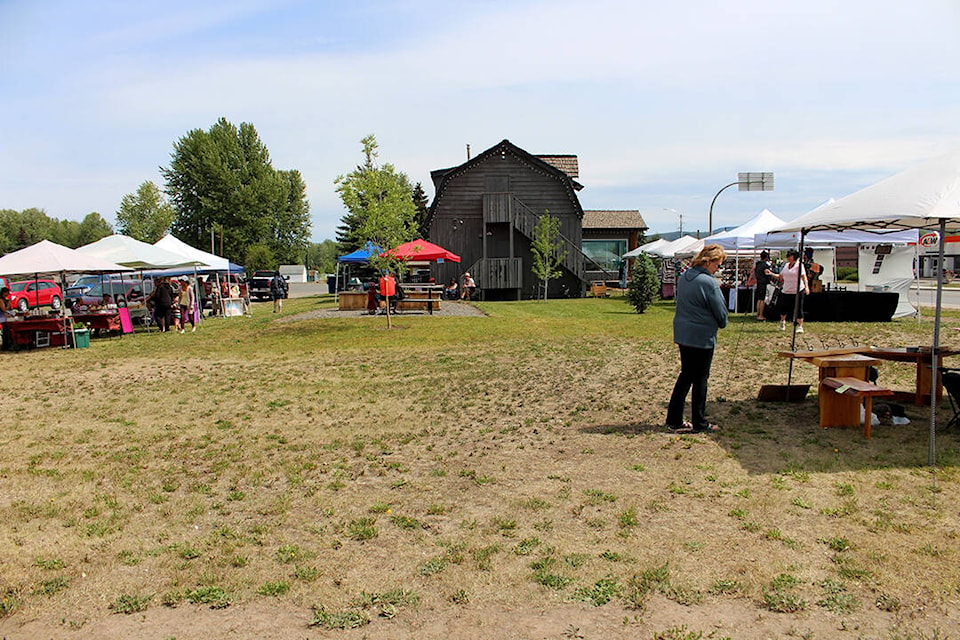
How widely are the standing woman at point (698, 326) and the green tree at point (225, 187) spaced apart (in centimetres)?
6282

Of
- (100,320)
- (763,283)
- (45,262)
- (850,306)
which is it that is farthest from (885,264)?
(45,262)

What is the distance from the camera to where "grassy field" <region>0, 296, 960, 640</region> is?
12.4 ft

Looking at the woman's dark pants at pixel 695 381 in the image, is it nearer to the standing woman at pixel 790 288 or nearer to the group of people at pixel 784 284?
the group of people at pixel 784 284

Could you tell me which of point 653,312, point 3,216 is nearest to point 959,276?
point 653,312

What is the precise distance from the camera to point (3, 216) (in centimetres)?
10756

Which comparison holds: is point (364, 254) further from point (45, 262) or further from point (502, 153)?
point (45, 262)

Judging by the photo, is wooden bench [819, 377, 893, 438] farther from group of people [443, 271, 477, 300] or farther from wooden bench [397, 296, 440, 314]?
group of people [443, 271, 477, 300]

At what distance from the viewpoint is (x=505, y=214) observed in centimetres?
3259

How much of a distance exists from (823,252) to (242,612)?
2313 cm

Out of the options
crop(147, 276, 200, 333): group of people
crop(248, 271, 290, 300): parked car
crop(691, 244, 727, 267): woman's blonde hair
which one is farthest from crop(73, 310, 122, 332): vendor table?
crop(248, 271, 290, 300): parked car

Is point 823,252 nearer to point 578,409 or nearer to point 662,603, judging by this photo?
point 578,409

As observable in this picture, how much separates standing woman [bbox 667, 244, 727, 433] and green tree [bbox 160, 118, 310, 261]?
62.8 meters

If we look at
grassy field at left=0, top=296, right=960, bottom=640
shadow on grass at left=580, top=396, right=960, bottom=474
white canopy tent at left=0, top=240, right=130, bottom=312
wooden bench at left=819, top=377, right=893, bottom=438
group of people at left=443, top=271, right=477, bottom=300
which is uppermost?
white canopy tent at left=0, top=240, right=130, bottom=312

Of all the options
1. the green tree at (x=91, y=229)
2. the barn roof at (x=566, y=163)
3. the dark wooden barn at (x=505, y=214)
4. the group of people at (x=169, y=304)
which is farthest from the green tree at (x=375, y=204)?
the green tree at (x=91, y=229)
